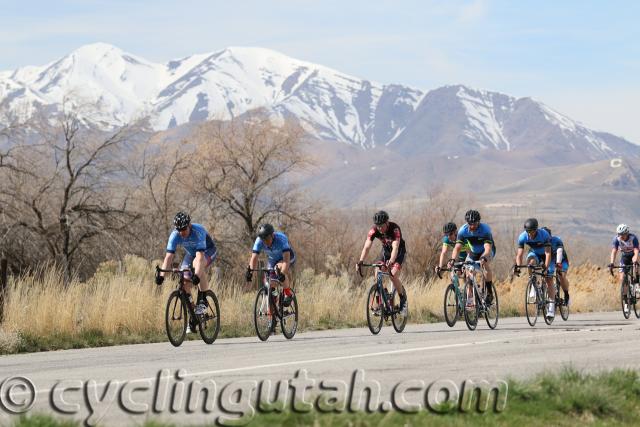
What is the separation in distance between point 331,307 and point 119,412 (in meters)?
15.1

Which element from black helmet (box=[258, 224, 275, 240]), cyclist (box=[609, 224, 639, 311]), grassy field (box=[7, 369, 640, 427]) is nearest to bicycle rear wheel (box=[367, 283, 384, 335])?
black helmet (box=[258, 224, 275, 240])

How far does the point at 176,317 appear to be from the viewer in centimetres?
1681

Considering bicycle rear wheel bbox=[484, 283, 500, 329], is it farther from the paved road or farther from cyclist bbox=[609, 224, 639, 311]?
cyclist bbox=[609, 224, 639, 311]

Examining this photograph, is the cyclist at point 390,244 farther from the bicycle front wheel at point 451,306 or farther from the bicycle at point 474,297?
the bicycle at point 474,297

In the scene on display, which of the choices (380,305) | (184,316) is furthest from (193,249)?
(380,305)

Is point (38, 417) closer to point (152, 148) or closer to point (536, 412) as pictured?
point (536, 412)

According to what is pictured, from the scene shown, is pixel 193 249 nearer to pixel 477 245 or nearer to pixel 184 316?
pixel 184 316

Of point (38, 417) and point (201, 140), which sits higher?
point (201, 140)

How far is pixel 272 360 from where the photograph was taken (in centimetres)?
1291

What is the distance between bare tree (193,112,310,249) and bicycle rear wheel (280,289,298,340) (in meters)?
32.4

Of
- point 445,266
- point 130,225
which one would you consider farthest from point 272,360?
point 130,225

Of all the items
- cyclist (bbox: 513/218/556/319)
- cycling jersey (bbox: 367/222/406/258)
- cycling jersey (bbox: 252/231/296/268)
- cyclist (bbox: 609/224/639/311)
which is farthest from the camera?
cyclist (bbox: 609/224/639/311)

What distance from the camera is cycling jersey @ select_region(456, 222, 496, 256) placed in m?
19.8

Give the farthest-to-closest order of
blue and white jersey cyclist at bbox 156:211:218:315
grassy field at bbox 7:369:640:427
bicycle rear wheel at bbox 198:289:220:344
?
bicycle rear wheel at bbox 198:289:220:344 → blue and white jersey cyclist at bbox 156:211:218:315 → grassy field at bbox 7:369:640:427
